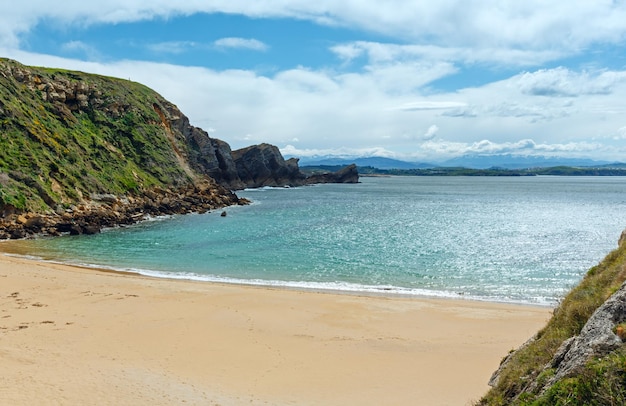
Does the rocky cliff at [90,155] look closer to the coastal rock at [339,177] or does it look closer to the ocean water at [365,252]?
the ocean water at [365,252]

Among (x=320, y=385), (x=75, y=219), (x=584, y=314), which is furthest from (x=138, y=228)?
(x=584, y=314)

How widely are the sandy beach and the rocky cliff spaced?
25.1 meters

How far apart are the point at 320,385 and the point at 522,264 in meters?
24.0

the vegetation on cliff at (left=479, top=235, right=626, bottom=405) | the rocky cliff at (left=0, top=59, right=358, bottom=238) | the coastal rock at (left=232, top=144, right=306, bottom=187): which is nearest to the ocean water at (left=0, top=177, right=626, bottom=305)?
the rocky cliff at (left=0, top=59, right=358, bottom=238)

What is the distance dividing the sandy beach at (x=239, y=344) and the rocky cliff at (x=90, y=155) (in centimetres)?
2506

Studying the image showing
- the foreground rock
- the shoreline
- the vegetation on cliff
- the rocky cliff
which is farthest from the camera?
the rocky cliff

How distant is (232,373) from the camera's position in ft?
43.9

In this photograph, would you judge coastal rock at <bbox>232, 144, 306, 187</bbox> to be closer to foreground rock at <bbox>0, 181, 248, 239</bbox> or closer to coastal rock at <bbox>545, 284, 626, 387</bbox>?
foreground rock at <bbox>0, 181, 248, 239</bbox>

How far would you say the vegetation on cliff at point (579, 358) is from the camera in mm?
5457

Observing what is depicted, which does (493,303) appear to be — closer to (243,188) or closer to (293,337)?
(293,337)

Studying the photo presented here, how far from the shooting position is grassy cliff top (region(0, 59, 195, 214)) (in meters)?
48.5

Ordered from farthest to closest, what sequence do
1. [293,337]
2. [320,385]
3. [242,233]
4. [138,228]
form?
[138,228], [242,233], [293,337], [320,385]

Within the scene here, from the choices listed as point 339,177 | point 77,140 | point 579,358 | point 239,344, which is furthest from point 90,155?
point 339,177

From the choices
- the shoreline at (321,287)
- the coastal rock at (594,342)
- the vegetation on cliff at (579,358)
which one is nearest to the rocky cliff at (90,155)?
the shoreline at (321,287)
